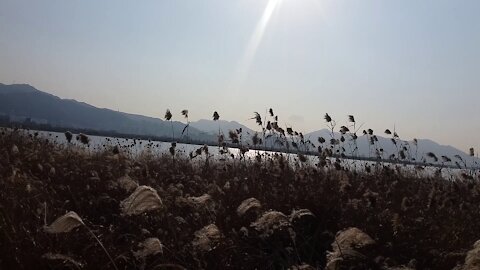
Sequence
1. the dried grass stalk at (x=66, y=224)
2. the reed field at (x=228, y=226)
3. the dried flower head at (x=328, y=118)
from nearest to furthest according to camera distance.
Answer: the dried grass stalk at (x=66, y=224)
the reed field at (x=228, y=226)
the dried flower head at (x=328, y=118)

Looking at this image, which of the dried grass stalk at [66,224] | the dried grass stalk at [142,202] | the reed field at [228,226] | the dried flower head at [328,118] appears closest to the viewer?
the dried grass stalk at [66,224]

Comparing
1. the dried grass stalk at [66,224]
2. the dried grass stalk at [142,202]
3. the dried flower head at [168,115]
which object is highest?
the dried flower head at [168,115]

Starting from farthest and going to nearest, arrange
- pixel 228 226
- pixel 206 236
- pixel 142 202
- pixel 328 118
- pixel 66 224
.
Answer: pixel 328 118
pixel 228 226
pixel 206 236
pixel 142 202
pixel 66 224

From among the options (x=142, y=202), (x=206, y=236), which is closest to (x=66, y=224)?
(x=142, y=202)

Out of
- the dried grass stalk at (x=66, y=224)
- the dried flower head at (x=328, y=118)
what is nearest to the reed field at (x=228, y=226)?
the dried grass stalk at (x=66, y=224)

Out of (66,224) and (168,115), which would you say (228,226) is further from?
(168,115)

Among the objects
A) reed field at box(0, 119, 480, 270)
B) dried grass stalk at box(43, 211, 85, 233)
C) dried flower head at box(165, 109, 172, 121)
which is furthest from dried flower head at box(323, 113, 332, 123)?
dried grass stalk at box(43, 211, 85, 233)

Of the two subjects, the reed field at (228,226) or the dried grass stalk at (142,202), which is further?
the reed field at (228,226)

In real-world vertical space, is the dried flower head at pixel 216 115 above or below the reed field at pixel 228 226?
above

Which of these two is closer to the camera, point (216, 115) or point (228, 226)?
point (228, 226)

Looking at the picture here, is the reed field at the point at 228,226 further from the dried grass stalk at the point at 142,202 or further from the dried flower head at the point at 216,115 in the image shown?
the dried flower head at the point at 216,115

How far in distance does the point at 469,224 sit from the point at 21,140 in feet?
39.7

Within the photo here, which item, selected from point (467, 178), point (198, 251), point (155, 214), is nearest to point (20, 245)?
point (198, 251)

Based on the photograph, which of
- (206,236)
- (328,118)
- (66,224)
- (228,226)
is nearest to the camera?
(66,224)
